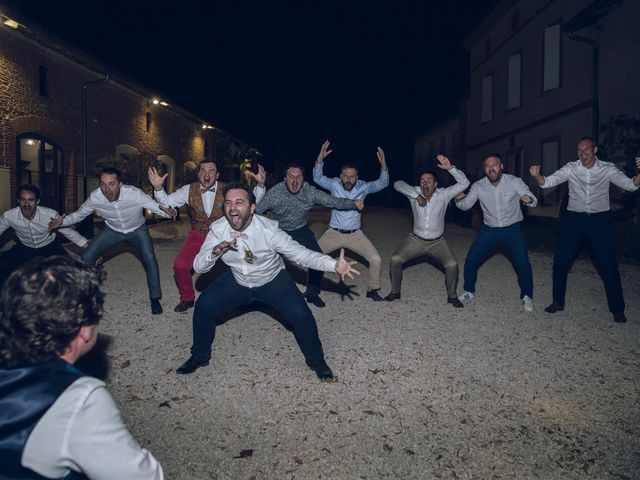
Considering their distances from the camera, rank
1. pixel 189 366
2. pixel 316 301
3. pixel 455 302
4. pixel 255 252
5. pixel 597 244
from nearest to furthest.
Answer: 1. pixel 189 366
2. pixel 255 252
3. pixel 597 244
4. pixel 455 302
5. pixel 316 301

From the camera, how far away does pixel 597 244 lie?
19.6 feet

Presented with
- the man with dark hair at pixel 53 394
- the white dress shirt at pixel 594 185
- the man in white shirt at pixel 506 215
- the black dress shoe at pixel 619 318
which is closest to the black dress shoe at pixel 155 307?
the man in white shirt at pixel 506 215

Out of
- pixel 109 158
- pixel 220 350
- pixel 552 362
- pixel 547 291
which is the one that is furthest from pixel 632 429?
pixel 109 158

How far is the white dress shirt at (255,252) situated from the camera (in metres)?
4.57

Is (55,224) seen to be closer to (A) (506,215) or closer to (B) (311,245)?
(B) (311,245)

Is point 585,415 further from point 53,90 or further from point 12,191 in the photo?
point 53,90

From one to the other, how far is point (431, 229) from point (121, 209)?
4.47 meters

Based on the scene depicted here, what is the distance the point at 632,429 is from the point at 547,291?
4.75 meters

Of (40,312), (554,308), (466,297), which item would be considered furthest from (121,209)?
(554,308)

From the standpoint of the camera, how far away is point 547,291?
7887 mm

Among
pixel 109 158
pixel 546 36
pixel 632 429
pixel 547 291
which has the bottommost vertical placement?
pixel 632 429

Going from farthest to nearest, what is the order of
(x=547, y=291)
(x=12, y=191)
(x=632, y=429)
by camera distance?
(x=12, y=191) < (x=547, y=291) < (x=632, y=429)

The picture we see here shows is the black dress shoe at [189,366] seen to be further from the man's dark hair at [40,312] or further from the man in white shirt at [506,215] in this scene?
the man in white shirt at [506,215]

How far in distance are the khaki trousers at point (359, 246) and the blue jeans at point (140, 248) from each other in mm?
2568
